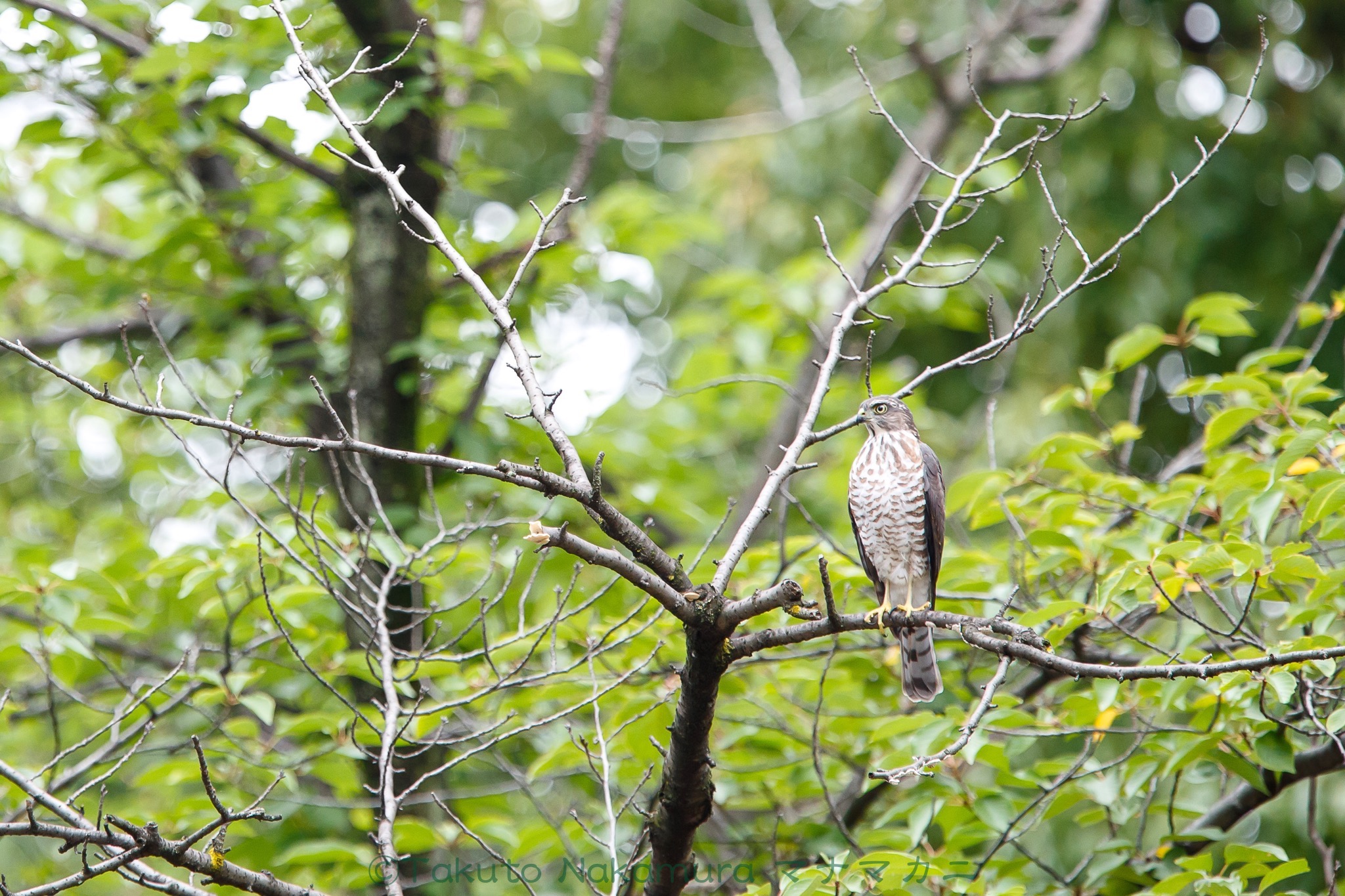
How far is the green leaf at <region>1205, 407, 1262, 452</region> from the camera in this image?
2945 mm

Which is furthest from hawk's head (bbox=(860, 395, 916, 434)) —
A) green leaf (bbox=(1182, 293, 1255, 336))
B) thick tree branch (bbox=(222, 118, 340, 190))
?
thick tree branch (bbox=(222, 118, 340, 190))

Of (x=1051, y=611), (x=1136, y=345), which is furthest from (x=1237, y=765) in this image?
(x=1136, y=345)

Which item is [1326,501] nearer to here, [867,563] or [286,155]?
[867,563]

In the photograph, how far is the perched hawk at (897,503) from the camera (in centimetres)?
362

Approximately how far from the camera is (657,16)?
32.0 feet

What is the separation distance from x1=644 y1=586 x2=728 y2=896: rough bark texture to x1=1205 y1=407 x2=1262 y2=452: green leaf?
1.66 meters

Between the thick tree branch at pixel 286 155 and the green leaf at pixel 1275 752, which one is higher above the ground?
the thick tree branch at pixel 286 155

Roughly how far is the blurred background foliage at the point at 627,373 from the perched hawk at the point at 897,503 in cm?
17

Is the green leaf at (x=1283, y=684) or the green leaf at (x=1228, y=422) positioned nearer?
the green leaf at (x=1283, y=684)

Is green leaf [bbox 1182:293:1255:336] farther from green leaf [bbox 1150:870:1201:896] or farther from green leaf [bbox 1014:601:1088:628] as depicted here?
green leaf [bbox 1150:870:1201:896]

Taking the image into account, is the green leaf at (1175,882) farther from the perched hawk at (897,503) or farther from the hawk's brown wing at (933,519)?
the hawk's brown wing at (933,519)

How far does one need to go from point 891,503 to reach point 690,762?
159 cm

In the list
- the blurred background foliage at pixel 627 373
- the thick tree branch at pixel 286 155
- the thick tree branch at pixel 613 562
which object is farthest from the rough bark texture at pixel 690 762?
the thick tree branch at pixel 286 155

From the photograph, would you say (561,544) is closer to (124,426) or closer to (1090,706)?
(1090,706)
